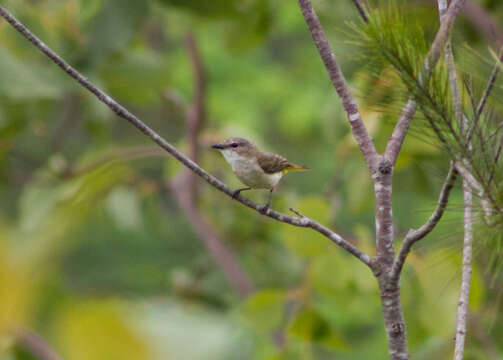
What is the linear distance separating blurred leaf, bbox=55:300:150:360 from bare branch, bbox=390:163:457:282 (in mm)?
579

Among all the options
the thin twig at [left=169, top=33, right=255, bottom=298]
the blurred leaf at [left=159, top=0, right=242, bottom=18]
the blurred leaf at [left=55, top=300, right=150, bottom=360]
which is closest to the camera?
the blurred leaf at [left=55, top=300, right=150, bottom=360]

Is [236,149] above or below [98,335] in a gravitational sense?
above

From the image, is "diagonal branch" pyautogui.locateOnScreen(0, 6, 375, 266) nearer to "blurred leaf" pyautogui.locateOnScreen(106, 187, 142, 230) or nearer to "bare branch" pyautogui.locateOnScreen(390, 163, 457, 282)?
"bare branch" pyautogui.locateOnScreen(390, 163, 457, 282)

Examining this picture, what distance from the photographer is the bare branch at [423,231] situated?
2.85ft

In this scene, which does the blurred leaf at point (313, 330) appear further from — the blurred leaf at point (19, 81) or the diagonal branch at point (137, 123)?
the blurred leaf at point (19, 81)

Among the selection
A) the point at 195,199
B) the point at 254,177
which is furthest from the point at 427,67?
the point at 195,199

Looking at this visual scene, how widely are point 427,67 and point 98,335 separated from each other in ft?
2.38

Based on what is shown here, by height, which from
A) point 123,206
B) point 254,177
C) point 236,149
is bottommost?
point 254,177

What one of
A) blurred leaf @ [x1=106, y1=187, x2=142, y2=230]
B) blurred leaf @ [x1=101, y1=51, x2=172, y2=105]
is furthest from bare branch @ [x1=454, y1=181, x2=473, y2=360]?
blurred leaf @ [x1=106, y1=187, x2=142, y2=230]

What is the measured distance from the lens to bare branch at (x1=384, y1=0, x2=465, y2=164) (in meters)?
0.92

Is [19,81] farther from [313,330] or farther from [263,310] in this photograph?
[313,330]

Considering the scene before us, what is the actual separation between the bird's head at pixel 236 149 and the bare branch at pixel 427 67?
2.94 feet

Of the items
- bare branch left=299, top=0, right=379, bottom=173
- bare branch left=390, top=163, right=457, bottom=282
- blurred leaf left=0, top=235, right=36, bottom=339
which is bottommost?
blurred leaf left=0, top=235, right=36, bottom=339

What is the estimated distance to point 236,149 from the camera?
6.27ft
